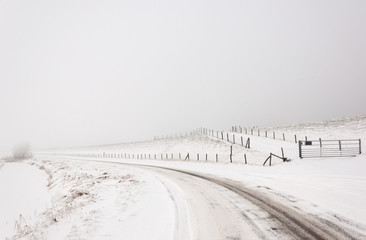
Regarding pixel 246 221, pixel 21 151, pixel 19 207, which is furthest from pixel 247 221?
pixel 21 151

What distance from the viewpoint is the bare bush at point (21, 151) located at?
91.1 meters

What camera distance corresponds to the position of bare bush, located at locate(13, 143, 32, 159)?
9112cm

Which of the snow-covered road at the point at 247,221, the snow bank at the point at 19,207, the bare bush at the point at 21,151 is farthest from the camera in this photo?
the bare bush at the point at 21,151

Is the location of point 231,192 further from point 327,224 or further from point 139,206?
point 327,224

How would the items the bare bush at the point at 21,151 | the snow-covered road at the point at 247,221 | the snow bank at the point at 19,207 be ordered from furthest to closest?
1. the bare bush at the point at 21,151
2. the snow bank at the point at 19,207
3. the snow-covered road at the point at 247,221

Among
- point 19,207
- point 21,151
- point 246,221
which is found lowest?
point 19,207

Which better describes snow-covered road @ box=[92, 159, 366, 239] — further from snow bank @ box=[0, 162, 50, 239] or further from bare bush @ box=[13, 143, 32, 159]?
bare bush @ box=[13, 143, 32, 159]

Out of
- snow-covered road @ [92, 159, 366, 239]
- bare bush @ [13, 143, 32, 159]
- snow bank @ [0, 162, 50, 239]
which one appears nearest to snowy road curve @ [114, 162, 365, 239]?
snow-covered road @ [92, 159, 366, 239]

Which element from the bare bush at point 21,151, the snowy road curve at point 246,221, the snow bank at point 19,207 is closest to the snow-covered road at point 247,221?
the snowy road curve at point 246,221

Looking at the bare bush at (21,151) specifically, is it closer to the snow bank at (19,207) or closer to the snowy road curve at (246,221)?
the snow bank at (19,207)

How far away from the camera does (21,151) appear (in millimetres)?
92250

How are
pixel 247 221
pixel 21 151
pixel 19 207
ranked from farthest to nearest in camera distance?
pixel 21 151
pixel 19 207
pixel 247 221

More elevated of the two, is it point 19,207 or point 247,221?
point 247,221

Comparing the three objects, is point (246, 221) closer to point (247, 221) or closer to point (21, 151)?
point (247, 221)
